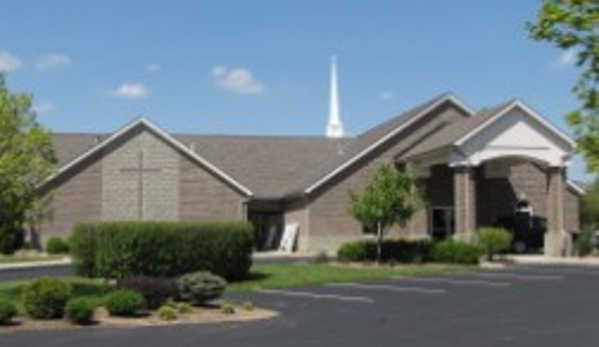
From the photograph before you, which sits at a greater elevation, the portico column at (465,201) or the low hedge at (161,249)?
the portico column at (465,201)

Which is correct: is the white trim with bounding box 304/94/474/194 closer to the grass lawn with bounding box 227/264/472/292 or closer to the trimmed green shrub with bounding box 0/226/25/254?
the grass lawn with bounding box 227/264/472/292

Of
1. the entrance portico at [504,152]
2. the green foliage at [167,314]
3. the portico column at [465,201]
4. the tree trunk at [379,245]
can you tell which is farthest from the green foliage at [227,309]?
the portico column at [465,201]

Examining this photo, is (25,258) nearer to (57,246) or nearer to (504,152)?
(57,246)

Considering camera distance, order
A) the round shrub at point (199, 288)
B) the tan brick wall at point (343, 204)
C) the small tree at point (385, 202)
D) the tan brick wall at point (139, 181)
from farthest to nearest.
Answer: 1. the tan brick wall at point (139, 181)
2. the tan brick wall at point (343, 204)
3. the small tree at point (385, 202)
4. the round shrub at point (199, 288)

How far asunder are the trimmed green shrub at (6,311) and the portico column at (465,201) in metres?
23.8

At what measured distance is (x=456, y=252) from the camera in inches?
1375

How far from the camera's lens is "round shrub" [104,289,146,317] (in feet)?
66.6

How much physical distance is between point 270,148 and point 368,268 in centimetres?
2211

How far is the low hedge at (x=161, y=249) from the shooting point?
28.8m

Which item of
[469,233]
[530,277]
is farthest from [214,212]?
[530,277]

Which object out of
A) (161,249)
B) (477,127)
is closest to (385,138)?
(477,127)

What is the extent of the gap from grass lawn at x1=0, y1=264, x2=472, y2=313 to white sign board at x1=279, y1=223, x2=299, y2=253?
36.7ft

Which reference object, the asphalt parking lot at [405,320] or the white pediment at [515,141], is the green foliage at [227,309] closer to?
the asphalt parking lot at [405,320]

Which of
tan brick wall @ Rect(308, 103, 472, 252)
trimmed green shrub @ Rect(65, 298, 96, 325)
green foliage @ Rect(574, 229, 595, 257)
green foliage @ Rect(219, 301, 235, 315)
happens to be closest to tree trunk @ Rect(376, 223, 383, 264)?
tan brick wall @ Rect(308, 103, 472, 252)
